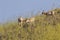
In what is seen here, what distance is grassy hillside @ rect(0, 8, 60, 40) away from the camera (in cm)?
625

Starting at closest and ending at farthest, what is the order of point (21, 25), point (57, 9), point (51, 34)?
point (51, 34) < point (21, 25) < point (57, 9)

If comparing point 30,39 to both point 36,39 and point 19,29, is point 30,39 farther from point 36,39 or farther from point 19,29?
point 19,29

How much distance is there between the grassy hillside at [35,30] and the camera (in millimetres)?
6248

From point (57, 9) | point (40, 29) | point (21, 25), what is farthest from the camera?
point (57, 9)

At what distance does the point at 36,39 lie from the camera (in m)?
6.23

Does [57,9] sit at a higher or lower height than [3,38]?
higher

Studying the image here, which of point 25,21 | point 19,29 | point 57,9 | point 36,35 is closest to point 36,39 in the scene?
point 36,35

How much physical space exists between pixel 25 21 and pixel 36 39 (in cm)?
126

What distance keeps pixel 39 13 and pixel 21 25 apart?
71 centimetres

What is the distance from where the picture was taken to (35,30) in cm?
658

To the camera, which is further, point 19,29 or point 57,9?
point 57,9

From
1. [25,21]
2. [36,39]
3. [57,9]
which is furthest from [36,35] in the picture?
[57,9]

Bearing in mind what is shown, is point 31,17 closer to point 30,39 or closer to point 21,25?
point 21,25

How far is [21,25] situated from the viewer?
7125 mm
